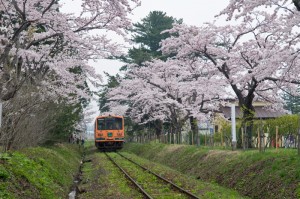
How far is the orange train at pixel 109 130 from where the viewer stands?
30.5 metres

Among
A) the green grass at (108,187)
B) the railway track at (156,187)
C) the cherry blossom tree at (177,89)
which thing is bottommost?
the green grass at (108,187)

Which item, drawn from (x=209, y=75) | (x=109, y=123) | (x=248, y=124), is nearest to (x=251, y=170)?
(x=248, y=124)

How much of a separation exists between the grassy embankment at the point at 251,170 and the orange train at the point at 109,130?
45.5 feet

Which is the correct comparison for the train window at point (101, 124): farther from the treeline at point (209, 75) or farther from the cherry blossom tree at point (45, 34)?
the cherry blossom tree at point (45, 34)

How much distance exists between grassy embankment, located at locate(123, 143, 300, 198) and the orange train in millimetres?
13869

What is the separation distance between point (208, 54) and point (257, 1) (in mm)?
9317

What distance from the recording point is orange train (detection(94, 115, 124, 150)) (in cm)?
3047

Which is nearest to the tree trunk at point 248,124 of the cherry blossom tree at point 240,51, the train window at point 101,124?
the cherry blossom tree at point 240,51

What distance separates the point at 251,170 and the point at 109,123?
20.6 m

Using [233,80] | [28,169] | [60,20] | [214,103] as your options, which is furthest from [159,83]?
[28,169]

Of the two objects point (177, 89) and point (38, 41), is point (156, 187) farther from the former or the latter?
point (177, 89)

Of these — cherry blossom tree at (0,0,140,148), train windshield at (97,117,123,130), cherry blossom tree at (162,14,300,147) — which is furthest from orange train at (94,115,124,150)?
cherry blossom tree at (0,0,140,148)

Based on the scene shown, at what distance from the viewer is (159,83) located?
1093 inches

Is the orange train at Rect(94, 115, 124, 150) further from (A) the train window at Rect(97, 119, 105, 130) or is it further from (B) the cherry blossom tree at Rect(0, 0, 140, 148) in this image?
(B) the cherry blossom tree at Rect(0, 0, 140, 148)
